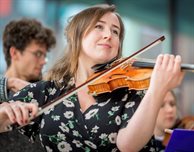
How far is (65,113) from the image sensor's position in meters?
1.34

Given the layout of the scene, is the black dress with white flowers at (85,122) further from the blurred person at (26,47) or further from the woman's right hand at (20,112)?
the blurred person at (26,47)

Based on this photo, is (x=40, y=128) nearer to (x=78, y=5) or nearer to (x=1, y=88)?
(x=1, y=88)

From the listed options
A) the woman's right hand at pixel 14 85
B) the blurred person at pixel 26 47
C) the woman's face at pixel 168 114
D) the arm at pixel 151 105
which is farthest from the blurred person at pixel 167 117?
the arm at pixel 151 105

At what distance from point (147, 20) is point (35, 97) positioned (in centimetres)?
329

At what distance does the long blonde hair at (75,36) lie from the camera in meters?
1.40

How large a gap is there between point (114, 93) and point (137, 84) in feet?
0.32

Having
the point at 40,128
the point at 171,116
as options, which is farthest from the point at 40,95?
the point at 171,116

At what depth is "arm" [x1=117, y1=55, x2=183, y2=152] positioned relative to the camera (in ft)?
3.74

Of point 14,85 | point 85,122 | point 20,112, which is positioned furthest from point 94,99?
point 14,85

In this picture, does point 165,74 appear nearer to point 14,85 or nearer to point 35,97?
point 35,97

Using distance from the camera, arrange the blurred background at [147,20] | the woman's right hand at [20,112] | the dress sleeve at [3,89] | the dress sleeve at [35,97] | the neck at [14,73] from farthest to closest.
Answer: the blurred background at [147,20] < the neck at [14,73] < the dress sleeve at [3,89] < the dress sleeve at [35,97] < the woman's right hand at [20,112]

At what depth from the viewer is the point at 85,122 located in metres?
1.31

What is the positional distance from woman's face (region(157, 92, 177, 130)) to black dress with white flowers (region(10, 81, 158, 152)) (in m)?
0.87

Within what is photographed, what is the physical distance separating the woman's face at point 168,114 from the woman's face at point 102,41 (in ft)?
3.02
